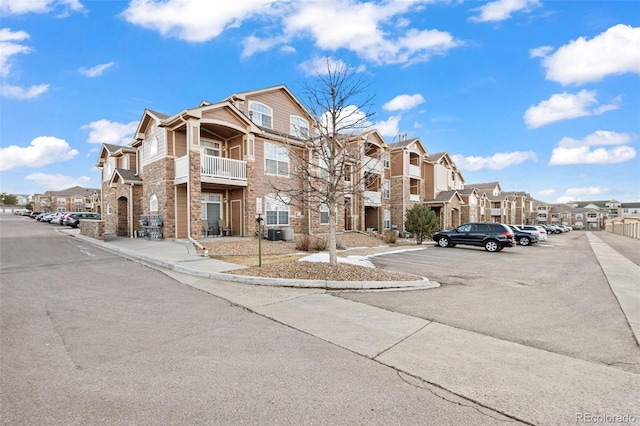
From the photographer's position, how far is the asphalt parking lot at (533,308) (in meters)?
4.79

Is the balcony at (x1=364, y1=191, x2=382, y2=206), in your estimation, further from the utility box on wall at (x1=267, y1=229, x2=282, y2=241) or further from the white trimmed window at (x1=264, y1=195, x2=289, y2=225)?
the utility box on wall at (x1=267, y1=229, x2=282, y2=241)

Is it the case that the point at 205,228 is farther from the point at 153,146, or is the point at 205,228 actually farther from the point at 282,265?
the point at 282,265

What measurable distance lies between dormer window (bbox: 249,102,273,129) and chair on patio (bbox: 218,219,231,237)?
697 centimetres

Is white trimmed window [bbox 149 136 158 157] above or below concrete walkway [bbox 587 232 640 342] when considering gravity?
above

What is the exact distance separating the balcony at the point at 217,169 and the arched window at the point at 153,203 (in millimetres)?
2505

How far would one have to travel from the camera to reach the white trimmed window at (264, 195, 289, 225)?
19891mm

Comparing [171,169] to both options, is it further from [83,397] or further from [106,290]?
[83,397]

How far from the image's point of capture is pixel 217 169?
17250 millimetres

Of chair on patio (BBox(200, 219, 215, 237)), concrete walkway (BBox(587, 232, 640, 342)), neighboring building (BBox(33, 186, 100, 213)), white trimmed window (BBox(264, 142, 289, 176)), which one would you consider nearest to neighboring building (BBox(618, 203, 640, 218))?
concrete walkway (BBox(587, 232, 640, 342))

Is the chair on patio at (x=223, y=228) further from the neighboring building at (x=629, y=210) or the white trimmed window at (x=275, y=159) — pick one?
the neighboring building at (x=629, y=210)

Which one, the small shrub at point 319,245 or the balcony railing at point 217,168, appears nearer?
the small shrub at point 319,245

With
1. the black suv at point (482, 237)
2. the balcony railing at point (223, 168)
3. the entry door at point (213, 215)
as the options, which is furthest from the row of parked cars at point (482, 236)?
the entry door at point (213, 215)

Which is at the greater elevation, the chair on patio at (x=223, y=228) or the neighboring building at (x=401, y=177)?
the neighboring building at (x=401, y=177)

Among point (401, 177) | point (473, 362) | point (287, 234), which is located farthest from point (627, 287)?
point (401, 177)
